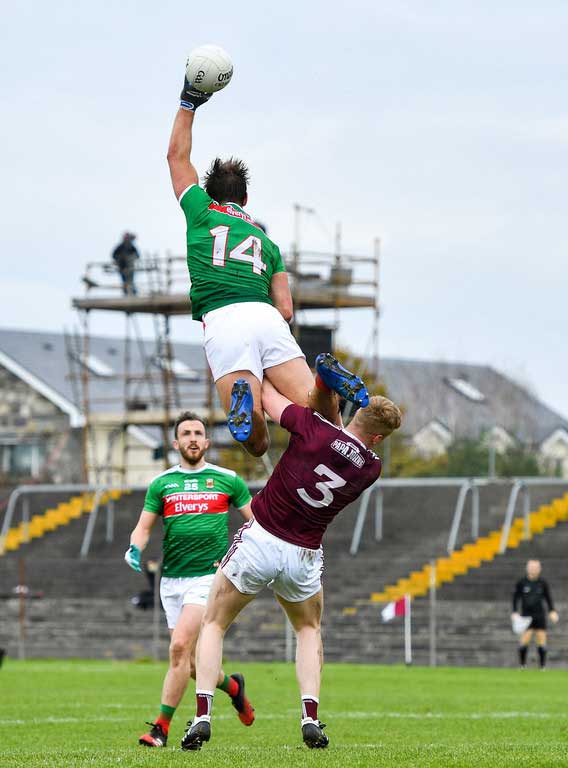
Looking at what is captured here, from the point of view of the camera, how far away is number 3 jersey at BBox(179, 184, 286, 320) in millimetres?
10555

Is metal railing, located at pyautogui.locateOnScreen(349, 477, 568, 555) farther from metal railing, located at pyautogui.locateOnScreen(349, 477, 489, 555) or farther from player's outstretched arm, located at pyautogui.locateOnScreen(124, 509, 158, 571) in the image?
player's outstretched arm, located at pyautogui.locateOnScreen(124, 509, 158, 571)

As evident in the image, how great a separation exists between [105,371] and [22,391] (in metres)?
4.99

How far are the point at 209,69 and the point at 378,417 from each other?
8.30 ft

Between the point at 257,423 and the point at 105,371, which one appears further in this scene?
the point at 105,371

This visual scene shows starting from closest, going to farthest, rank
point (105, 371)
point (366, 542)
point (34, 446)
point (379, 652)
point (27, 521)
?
point (379, 652), point (366, 542), point (27, 521), point (34, 446), point (105, 371)

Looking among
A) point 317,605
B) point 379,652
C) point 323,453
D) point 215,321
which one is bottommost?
point 379,652

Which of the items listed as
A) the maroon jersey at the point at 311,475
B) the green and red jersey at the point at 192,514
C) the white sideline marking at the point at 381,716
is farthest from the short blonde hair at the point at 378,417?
the white sideline marking at the point at 381,716

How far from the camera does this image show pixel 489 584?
1325 inches

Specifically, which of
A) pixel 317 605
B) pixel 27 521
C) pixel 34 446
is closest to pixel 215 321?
pixel 317 605

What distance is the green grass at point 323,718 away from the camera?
9438 mm

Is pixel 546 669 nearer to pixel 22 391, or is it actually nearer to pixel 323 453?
pixel 323 453

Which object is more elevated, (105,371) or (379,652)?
(105,371)

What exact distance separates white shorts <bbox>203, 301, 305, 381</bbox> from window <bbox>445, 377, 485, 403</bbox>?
83240 millimetres

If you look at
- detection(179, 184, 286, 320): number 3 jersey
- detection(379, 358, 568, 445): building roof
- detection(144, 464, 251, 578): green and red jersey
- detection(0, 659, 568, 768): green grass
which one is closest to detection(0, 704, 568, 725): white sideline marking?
detection(0, 659, 568, 768): green grass
